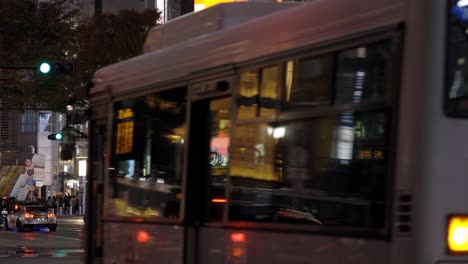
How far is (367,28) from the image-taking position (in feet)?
17.0

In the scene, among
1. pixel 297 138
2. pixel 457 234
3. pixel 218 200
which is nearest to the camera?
pixel 457 234

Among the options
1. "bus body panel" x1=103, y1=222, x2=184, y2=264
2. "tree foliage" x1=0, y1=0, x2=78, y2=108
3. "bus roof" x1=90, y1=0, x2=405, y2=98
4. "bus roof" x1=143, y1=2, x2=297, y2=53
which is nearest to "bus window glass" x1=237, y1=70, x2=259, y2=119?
"bus roof" x1=90, y1=0, x2=405, y2=98

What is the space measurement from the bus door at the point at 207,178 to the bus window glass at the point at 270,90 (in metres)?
0.59

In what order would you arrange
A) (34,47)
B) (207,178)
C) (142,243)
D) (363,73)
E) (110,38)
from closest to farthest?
(363,73) → (207,178) → (142,243) → (34,47) → (110,38)

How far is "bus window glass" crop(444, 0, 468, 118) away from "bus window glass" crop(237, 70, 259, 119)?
6.41 feet

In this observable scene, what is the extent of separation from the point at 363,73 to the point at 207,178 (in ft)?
8.00

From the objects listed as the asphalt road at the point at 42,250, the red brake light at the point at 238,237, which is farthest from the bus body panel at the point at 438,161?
Answer: the asphalt road at the point at 42,250

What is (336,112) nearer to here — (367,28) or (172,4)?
(367,28)

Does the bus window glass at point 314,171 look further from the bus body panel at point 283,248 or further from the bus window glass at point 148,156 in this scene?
the bus window glass at point 148,156

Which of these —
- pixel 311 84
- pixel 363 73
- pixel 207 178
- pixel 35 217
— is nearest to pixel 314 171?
pixel 311 84

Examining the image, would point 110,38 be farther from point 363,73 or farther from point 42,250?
point 363,73

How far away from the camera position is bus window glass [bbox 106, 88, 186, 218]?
774 cm

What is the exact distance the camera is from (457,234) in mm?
4586

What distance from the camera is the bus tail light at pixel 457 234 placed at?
14.9 feet
